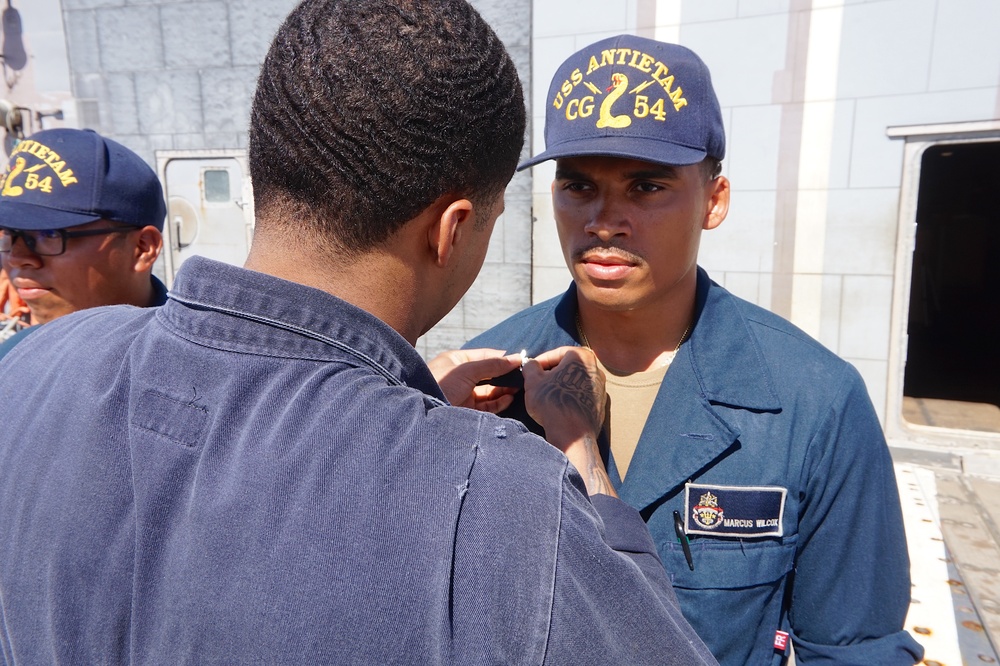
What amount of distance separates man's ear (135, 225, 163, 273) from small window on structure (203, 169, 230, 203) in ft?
11.9

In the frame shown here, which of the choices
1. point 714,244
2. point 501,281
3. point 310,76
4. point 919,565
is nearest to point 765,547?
point 310,76

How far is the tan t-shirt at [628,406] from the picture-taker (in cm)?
170

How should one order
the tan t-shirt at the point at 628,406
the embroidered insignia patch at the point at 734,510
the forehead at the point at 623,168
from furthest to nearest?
the tan t-shirt at the point at 628,406
the forehead at the point at 623,168
the embroidered insignia patch at the point at 734,510

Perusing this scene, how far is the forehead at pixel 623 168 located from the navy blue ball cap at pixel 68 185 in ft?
5.10

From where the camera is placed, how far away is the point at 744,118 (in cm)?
431

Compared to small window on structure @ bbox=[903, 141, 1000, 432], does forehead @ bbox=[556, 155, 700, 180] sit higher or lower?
higher

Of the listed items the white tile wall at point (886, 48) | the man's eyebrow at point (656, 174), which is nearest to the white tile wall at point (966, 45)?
the white tile wall at point (886, 48)

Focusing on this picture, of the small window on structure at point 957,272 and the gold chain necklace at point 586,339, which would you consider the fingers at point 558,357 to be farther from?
the small window on structure at point 957,272

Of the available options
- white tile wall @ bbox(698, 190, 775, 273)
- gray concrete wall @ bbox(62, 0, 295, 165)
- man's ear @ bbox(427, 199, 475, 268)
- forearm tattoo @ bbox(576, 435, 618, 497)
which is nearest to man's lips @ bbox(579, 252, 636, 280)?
forearm tattoo @ bbox(576, 435, 618, 497)

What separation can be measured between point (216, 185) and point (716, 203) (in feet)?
16.5

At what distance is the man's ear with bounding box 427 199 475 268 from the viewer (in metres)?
1.02

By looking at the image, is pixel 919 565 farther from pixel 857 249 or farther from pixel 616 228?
pixel 616 228

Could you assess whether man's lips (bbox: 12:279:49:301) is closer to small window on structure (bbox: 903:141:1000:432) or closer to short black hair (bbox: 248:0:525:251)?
short black hair (bbox: 248:0:525:251)

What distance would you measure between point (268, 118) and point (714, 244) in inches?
157
